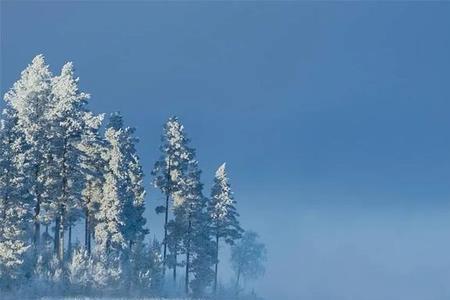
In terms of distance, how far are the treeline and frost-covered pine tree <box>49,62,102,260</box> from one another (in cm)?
8

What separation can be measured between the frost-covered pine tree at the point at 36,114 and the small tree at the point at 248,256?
6354cm

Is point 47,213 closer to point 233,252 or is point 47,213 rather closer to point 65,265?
point 65,265

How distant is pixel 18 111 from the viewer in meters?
65.8

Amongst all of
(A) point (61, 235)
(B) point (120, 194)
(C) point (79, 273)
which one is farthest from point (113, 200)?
(C) point (79, 273)

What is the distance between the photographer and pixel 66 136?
218 feet

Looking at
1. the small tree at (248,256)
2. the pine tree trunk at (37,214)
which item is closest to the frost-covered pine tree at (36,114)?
the pine tree trunk at (37,214)

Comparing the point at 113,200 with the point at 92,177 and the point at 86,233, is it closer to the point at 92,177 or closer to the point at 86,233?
the point at 92,177

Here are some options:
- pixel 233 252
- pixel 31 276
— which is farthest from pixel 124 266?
pixel 233 252

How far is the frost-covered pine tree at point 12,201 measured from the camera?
57.0 metres

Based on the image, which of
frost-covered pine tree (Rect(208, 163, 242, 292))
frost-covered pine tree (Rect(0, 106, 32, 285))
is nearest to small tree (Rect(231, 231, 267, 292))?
frost-covered pine tree (Rect(208, 163, 242, 292))

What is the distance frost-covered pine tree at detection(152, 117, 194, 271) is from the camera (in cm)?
7844

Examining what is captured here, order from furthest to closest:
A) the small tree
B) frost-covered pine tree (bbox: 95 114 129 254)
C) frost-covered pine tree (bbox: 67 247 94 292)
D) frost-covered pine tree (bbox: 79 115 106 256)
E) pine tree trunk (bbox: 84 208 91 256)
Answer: the small tree < pine tree trunk (bbox: 84 208 91 256) < frost-covered pine tree (bbox: 79 115 106 256) < frost-covered pine tree (bbox: 95 114 129 254) < frost-covered pine tree (bbox: 67 247 94 292)

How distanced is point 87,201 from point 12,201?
44.1 feet

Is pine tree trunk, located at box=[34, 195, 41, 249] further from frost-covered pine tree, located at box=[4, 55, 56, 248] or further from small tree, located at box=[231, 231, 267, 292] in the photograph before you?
small tree, located at box=[231, 231, 267, 292]
